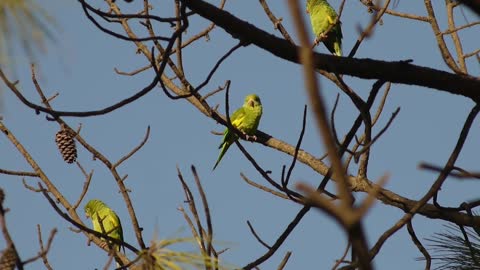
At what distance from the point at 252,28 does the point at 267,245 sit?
0.81 m

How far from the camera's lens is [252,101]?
314 inches

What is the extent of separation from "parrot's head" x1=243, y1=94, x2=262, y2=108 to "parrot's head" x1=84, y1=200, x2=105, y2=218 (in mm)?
1775

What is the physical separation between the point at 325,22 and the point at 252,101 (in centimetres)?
110

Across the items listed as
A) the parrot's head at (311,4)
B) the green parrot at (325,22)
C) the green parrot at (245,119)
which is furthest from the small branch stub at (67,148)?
the parrot's head at (311,4)

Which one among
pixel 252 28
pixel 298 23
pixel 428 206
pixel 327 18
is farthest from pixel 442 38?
pixel 327 18

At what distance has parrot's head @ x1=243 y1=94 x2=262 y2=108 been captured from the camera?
25.9 ft

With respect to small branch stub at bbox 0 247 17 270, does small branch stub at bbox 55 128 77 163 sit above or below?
above

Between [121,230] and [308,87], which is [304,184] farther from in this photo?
[121,230]

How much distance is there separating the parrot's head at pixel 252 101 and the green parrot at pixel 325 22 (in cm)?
90

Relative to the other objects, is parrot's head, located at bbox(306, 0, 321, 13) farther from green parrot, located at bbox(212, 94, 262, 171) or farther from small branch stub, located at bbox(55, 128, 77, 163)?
small branch stub, located at bbox(55, 128, 77, 163)

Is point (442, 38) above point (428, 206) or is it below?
above

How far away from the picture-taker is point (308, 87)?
2.38 ft

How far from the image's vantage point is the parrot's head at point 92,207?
7658 millimetres

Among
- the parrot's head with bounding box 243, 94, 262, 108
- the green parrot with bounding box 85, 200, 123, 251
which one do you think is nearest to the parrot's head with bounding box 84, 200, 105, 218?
the green parrot with bounding box 85, 200, 123, 251
